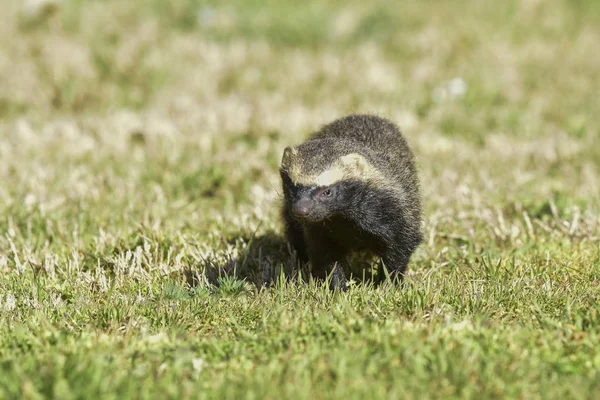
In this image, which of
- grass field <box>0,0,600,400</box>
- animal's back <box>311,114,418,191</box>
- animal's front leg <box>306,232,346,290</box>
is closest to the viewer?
grass field <box>0,0,600,400</box>

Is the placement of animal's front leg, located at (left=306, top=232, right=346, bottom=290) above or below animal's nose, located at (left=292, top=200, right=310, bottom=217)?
below

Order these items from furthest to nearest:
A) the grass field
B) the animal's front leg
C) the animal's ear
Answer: the animal's front leg
the animal's ear
the grass field

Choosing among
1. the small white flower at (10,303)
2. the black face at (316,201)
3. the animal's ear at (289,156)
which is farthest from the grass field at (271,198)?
the animal's ear at (289,156)

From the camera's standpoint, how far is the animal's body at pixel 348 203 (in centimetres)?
474

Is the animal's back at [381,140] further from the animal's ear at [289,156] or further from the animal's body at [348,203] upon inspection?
the animal's ear at [289,156]

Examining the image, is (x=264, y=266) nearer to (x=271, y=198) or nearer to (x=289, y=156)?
(x=289, y=156)

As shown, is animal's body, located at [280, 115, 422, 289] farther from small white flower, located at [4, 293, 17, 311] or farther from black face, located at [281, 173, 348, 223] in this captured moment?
small white flower, located at [4, 293, 17, 311]

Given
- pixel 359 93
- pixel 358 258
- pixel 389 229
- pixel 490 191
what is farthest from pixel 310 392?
pixel 359 93

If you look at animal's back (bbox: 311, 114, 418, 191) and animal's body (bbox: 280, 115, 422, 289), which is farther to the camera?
animal's back (bbox: 311, 114, 418, 191)

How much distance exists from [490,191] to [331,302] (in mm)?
3299

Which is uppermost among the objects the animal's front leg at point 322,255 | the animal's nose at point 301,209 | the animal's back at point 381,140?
the animal's back at point 381,140

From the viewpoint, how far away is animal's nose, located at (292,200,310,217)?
4551 millimetres

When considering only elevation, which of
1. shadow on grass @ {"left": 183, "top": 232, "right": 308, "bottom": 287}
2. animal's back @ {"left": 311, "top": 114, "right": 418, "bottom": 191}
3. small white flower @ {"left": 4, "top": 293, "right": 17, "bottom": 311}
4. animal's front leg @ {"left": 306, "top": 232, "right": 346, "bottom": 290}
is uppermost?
animal's back @ {"left": 311, "top": 114, "right": 418, "bottom": 191}

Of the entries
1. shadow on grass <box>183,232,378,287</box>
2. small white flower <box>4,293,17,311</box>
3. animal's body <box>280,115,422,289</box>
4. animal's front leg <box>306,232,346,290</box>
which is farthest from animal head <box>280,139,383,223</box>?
small white flower <box>4,293,17,311</box>
